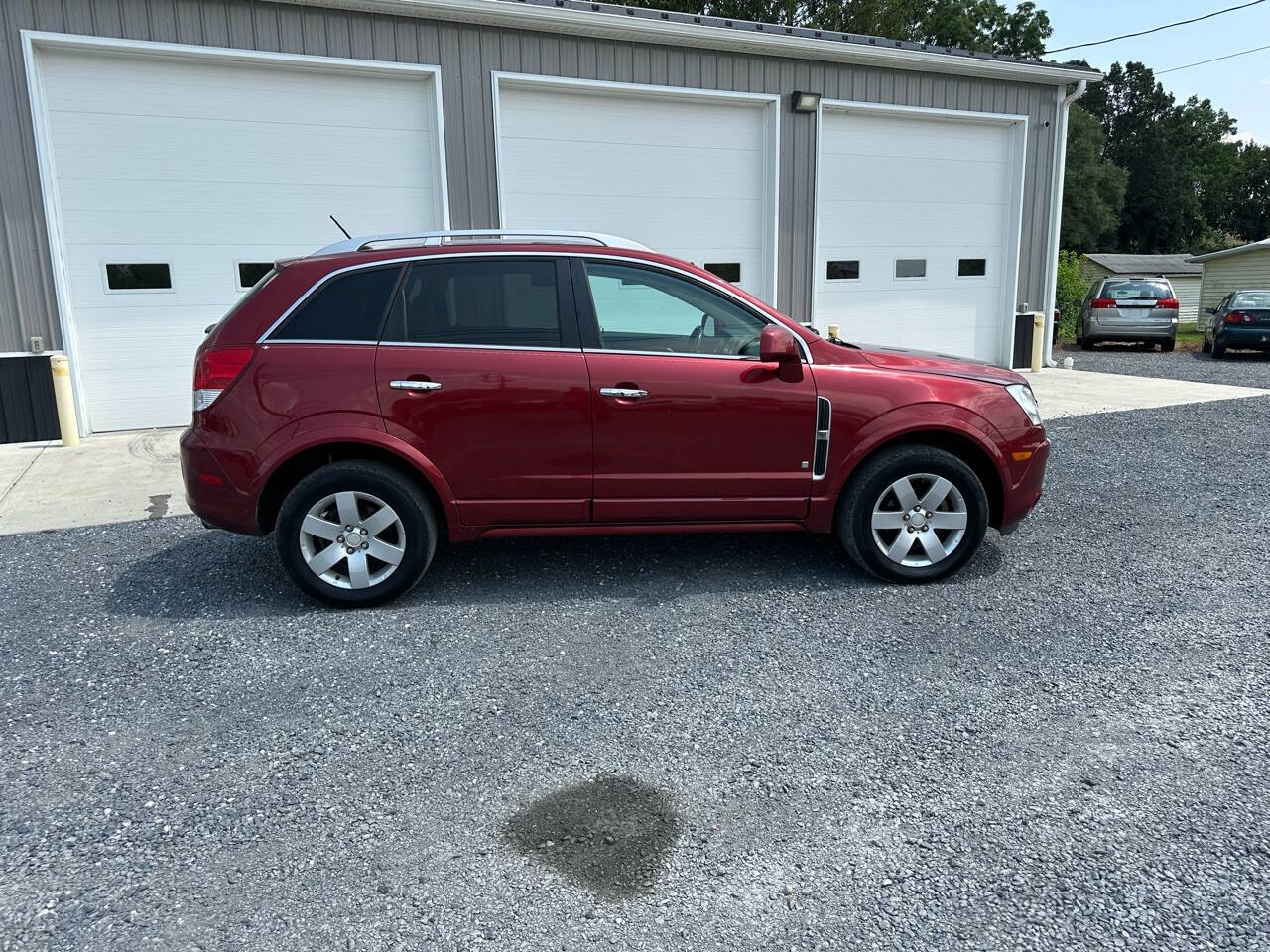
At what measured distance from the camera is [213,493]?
13.6 feet

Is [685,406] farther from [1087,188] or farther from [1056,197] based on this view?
[1087,188]

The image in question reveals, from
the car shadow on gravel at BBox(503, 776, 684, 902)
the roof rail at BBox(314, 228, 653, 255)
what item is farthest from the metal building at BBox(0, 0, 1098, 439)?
the car shadow on gravel at BBox(503, 776, 684, 902)

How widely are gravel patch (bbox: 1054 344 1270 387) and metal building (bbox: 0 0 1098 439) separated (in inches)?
174

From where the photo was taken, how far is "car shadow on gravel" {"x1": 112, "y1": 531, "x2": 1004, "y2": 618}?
14.4 ft

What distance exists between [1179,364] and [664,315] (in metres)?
14.6

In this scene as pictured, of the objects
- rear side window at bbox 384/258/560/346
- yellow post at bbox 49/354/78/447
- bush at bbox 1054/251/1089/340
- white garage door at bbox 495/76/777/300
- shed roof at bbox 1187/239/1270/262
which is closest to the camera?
rear side window at bbox 384/258/560/346

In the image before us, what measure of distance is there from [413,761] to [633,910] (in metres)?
1.02

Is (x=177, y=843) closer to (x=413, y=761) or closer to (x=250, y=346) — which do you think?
(x=413, y=761)

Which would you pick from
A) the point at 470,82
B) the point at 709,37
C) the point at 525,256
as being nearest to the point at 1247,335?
the point at 709,37

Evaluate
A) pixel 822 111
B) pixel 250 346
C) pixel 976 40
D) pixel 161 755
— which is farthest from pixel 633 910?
pixel 976 40

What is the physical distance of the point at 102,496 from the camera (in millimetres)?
6434

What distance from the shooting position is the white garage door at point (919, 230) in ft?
37.0

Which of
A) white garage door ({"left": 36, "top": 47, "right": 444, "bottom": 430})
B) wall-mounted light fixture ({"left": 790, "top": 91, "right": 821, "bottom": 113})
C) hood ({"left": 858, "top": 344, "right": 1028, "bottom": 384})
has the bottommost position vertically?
hood ({"left": 858, "top": 344, "right": 1028, "bottom": 384})

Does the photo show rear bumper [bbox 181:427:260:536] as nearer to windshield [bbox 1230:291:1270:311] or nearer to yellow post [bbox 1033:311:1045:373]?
yellow post [bbox 1033:311:1045:373]
